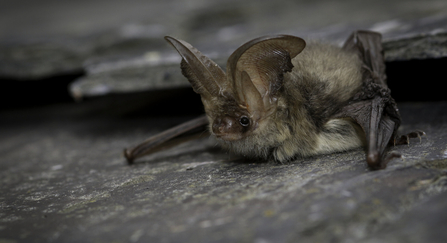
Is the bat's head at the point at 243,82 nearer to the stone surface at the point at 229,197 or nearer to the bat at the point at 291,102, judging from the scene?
the bat at the point at 291,102

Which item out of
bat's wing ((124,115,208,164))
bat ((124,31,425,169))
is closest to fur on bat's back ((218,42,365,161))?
bat ((124,31,425,169))

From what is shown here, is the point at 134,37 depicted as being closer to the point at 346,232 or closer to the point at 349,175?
the point at 349,175

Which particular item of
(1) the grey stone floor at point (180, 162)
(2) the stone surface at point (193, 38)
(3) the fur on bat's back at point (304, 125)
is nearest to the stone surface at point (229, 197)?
(1) the grey stone floor at point (180, 162)

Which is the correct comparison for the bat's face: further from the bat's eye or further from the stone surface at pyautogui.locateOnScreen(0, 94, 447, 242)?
the stone surface at pyautogui.locateOnScreen(0, 94, 447, 242)

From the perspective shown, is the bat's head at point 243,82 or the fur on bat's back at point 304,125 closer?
the bat's head at point 243,82

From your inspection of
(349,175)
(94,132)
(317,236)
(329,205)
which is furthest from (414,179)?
(94,132)

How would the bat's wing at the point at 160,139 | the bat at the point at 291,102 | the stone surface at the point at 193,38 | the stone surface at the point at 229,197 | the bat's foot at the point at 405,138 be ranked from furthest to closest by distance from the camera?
1. the stone surface at the point at 193,38
2. the bat's wing at the point at 160,139
3. the bat's foot at the point at 405,138
4. the bat at the point at 291,102
5. the stone surface at the point at 229,197

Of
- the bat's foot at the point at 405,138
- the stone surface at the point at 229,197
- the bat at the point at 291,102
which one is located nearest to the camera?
the stone surface at the point at 229,197

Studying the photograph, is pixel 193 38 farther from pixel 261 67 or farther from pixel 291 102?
pixel 261 67
